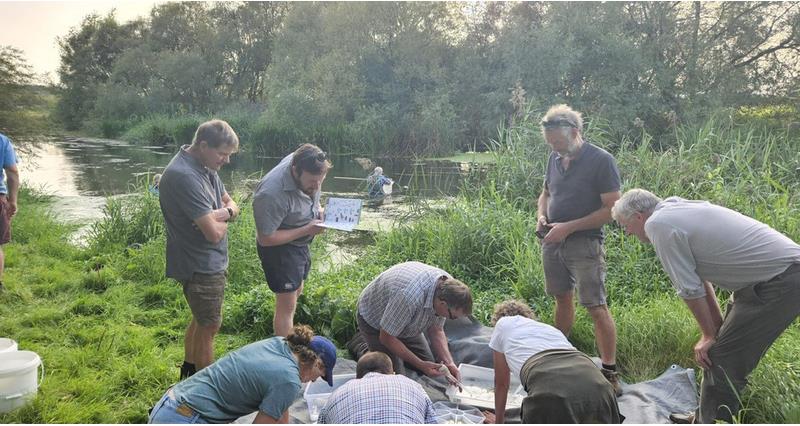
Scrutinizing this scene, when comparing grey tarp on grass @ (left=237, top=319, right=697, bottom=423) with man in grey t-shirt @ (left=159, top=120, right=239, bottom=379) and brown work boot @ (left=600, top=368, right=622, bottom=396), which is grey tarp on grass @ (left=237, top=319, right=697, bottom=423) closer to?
brown work boot @ (left=600, top=368, right=622, bottom=396)

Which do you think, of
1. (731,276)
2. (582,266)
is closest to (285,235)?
(582,266)

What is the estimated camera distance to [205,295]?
2.70 m

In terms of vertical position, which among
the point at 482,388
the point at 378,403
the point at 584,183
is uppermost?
the point at 584,183

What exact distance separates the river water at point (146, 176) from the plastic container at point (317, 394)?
3.43 m

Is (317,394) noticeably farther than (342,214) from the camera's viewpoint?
No

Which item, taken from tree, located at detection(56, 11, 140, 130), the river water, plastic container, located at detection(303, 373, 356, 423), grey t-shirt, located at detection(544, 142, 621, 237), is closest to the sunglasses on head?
grey t-shirt, located at detection(544, 142, 621, 237)

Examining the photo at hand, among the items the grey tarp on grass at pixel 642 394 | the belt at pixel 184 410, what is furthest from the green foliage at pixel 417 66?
the belt at pixel 184 410

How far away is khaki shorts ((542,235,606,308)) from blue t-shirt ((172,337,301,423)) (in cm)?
165

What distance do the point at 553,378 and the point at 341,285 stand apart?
2362mm

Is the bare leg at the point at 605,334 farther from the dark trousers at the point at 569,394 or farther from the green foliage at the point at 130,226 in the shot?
the green foliage at the point at 130,226

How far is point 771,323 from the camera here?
2.21 m

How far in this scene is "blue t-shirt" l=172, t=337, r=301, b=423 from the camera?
79.5 inches

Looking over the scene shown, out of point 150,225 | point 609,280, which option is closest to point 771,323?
point 609,280

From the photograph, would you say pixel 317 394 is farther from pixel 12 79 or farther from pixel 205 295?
pixel 12 79
